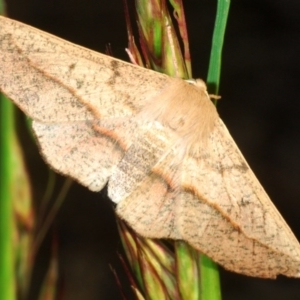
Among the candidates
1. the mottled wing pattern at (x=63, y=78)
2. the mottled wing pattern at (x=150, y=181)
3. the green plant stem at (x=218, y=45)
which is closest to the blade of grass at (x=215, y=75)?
the green plant stem at (x=218, y=45)

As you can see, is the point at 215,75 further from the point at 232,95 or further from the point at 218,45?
the point at 232,95

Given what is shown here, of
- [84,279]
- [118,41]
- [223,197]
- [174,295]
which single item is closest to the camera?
[174,295]

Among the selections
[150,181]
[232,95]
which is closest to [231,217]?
[150,181]

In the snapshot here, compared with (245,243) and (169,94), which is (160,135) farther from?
(245,243)

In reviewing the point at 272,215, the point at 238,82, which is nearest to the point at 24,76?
the point at 272,215

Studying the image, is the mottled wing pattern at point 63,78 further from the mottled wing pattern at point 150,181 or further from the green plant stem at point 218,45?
the green plant stem at point 218,45

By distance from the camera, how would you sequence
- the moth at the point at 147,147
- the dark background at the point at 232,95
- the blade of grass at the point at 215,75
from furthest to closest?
1. the dark background at the point at 232,95
2. the moth at the point at 147,147
3. the blade of grass at the point at 215,75

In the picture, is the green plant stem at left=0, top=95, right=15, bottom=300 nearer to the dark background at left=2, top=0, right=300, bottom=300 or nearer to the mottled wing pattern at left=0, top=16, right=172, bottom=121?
the mottled wing pattern at left=0, top=16, right=172, bottom=121

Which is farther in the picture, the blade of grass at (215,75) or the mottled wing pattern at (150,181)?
the mottled wing pattern at (150,181)
